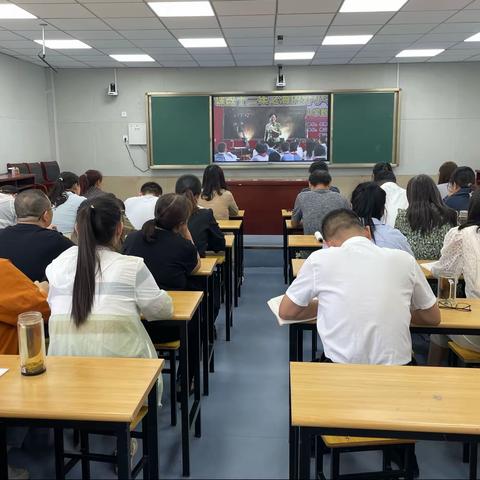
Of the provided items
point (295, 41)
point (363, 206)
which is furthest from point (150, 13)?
point (363, 206)

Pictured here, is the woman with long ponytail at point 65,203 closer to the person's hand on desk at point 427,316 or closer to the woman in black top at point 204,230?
the woman in black top at point 204,230

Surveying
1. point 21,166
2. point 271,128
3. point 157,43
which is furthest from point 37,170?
point 271,128

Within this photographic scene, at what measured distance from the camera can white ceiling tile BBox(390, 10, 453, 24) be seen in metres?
5.16

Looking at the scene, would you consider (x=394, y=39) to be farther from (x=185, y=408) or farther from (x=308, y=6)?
(x=185, y=408)

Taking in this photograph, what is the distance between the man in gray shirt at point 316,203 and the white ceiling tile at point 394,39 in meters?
2.73

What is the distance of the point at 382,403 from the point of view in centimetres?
141

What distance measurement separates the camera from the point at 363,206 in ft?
9.87

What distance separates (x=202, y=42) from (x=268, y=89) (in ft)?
7.05

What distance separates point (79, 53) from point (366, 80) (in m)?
4.60

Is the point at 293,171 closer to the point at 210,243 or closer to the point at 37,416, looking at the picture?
the point at 210,243

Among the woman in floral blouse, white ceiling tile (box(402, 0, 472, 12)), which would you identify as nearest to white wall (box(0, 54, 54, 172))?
white ceiling tile (box(402, 0, 472, 12))

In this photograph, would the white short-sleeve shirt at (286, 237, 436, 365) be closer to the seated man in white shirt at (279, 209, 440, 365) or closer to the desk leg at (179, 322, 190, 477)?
the seated man in white shirt at (279, 209, 440, 365)

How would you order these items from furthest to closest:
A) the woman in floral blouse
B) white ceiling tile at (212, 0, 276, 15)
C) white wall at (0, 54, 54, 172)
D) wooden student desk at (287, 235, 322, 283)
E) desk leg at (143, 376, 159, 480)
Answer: white wall at (0, 54, 54, 172) → white ceiling tile at (212, 0, 276, 15) → wooden student desk at (287, 235, 322, 283) → the woman in floral blouse → desk leg at (143, 376, 159, 480)

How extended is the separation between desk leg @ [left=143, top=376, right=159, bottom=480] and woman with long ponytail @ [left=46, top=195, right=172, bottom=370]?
0.90 feet
